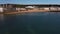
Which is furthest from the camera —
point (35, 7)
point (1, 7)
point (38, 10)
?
point (35, 7)

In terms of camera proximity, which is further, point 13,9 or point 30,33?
point 13,9

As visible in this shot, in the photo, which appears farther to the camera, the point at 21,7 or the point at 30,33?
the point at 21,7

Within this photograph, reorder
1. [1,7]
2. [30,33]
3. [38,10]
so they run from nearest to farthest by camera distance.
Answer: [30,33] → [1,7] → [38,10]

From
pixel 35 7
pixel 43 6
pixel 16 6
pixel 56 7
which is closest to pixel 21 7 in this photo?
pixel 16 6

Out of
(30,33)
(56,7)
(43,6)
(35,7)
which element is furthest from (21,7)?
(30,33)

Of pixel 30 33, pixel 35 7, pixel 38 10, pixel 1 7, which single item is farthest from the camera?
pixel 35 7

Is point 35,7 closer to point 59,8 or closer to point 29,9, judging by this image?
point 29,9

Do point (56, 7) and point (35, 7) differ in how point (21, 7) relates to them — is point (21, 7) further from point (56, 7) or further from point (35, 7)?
point (56, 7)

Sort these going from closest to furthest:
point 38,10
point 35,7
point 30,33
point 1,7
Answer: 1. point 30,33
2. point 1,7
3. point 38,10
4. point 35,7

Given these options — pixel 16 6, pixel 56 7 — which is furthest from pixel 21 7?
pixel 56 7
